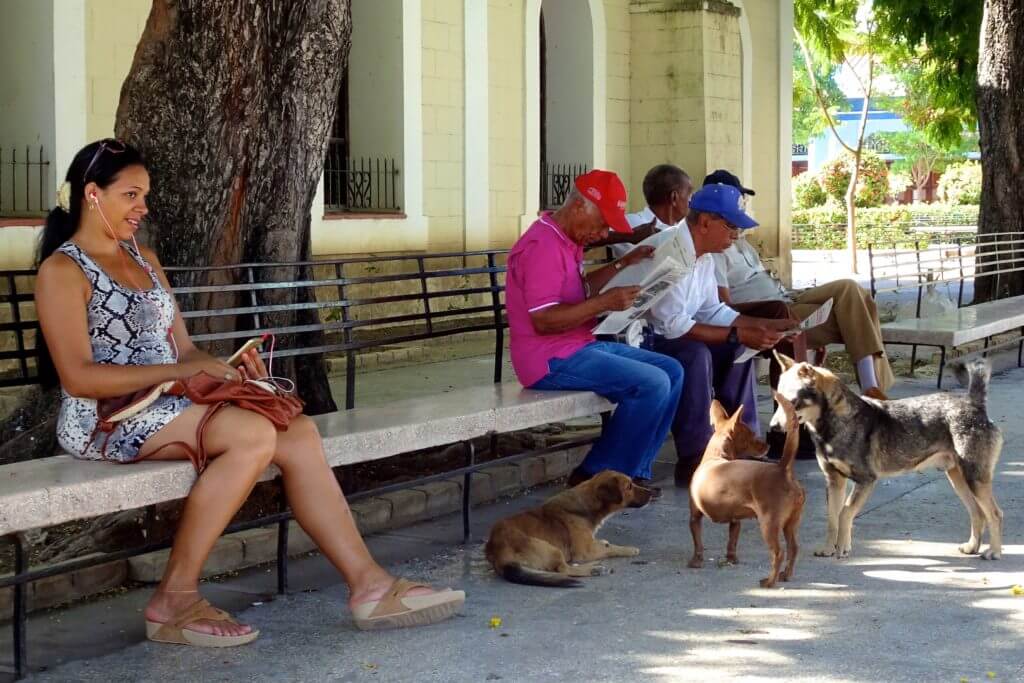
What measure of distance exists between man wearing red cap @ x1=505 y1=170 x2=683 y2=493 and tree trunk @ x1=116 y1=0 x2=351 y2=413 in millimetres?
1403

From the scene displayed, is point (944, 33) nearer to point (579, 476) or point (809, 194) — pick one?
point (579, 476)

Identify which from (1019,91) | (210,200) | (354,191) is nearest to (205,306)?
(210,200)

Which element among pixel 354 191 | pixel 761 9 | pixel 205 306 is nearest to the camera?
pixel 205 306

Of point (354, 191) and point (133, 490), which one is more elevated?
point (354, 191)

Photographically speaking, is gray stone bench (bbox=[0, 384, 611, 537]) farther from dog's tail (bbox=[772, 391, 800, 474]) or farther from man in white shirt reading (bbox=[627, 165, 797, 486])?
dog's tail (bbox=[772, 391, 800, 474])

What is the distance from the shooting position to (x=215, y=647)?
469 cm

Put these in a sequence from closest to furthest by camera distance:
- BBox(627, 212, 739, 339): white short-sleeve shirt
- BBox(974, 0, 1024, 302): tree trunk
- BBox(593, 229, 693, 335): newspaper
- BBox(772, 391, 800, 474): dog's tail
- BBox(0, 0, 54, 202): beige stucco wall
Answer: BBox(772, 391, 800, 474): dog's tail
BBox(593, 229, 693, 335): newspaper
BBox(627, 212, 739, 339): white short-sleeve shirt
BBox(0, 0, 54, 202): beige stucco wall
BBox(974, 0, 1024, 302): tree trunk

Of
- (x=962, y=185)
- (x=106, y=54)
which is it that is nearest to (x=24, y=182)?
(x=106, y=54)

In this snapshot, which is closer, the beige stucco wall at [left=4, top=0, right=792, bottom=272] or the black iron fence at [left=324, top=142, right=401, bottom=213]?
the beige stucco wall at [left=4, top=0, right=792, bottom=272]

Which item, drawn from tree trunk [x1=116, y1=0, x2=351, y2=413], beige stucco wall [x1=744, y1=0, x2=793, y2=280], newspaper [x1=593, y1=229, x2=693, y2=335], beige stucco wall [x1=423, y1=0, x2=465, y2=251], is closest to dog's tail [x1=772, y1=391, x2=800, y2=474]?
newspaper [x1=593, y1=229, x2=693, y2=335]

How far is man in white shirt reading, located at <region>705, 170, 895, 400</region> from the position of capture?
7.71 meters

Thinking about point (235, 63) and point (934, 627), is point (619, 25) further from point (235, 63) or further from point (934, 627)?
point (934, 627)

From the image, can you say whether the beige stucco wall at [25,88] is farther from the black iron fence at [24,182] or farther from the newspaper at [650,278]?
the newspaper at [650,278]

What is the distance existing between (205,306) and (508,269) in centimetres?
146
